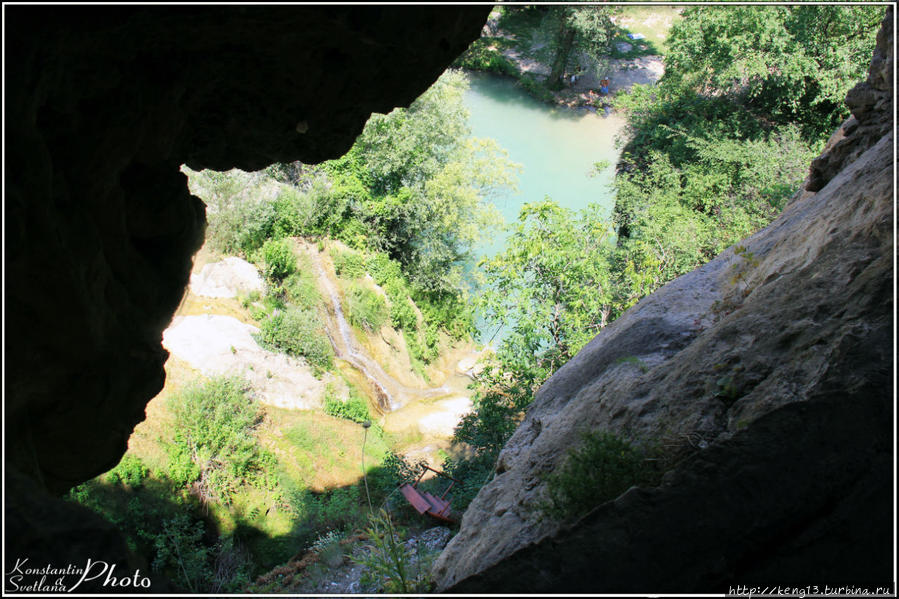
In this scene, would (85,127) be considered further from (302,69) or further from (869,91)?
(869,91)

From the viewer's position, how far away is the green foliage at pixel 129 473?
38.3ft

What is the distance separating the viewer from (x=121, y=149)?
4.03 metres

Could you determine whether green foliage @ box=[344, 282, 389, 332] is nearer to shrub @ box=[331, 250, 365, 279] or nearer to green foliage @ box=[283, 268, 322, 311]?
shrub @ box=[331, 250, 365, 279]

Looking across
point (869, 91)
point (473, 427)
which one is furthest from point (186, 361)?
point (869, 91)

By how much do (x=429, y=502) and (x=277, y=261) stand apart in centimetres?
1110

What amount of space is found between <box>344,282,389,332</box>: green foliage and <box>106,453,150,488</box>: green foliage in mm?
9027

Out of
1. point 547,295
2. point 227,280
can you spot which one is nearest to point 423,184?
point 227,280

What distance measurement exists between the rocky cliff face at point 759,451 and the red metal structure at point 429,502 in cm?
534

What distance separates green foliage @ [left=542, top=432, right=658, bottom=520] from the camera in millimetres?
4605

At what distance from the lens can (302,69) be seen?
4.20 m

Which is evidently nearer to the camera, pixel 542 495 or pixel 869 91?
pixel 542 495

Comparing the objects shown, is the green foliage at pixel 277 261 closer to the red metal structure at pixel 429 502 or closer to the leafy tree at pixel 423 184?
the leafy tree at pixel 423 184

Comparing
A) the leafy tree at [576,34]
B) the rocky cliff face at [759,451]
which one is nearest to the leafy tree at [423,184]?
the leafy tree at [576,34]

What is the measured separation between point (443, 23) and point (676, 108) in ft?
74.0
